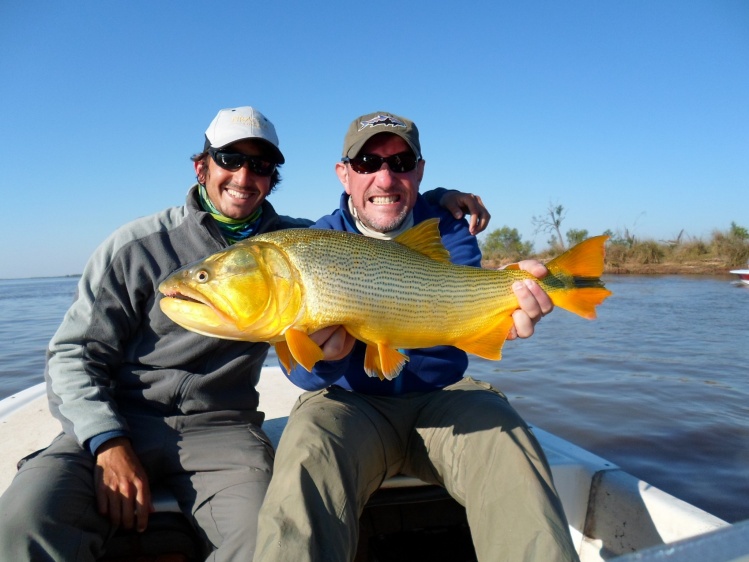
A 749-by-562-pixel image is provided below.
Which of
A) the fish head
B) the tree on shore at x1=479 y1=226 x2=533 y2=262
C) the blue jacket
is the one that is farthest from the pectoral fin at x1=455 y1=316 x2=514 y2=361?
the tree on shore at x1=479 y1=226 x2=533 y2=262

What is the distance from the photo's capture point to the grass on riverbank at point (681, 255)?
3347 cm

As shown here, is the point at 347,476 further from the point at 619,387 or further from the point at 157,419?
the point at 619,387

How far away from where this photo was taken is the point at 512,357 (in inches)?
447

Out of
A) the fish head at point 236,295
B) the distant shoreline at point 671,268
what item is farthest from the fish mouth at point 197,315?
the distant shoreline at point 671,268

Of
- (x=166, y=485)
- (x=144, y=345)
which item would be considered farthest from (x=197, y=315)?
(x=166, y=485)

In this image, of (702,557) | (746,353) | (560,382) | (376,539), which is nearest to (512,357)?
(560,382)

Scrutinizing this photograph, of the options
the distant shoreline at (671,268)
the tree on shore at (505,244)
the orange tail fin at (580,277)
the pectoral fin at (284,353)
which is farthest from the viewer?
the tree on shore at (505,244)

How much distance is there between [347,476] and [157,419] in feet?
4.80

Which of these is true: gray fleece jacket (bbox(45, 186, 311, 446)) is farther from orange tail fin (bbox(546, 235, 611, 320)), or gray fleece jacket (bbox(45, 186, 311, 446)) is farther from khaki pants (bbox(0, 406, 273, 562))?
orange tail fin (bbox(546, 235, 611, 320))

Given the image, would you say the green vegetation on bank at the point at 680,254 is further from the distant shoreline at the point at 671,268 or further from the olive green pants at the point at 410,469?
the olive green pants at the point at 410,469

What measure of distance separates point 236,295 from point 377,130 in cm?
186

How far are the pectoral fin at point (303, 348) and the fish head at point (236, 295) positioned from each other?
7 cm

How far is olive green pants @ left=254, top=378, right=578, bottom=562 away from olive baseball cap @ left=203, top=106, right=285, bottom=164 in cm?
186

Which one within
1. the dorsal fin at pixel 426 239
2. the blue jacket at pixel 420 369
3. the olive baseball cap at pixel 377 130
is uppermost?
the olive baseball cap at pixel 377 130
